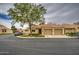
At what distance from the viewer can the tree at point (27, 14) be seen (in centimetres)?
288

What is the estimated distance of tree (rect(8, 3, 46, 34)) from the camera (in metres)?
2.88

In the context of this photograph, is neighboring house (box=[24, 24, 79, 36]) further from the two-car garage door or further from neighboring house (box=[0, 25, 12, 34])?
neighboring house (box=[0, 25, 12, 34])

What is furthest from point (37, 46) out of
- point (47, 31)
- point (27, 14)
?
point (27, 14)

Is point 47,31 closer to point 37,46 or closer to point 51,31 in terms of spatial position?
point 51,31

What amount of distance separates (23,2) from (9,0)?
19cm

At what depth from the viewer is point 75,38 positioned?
113 inches

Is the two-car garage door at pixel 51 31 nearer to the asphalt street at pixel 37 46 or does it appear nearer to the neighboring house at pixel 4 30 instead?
the asphalt street at pixel 37 46

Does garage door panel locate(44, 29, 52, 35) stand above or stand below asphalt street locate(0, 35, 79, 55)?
above

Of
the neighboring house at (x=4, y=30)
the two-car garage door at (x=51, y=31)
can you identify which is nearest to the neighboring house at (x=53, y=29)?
the two-car garage door at (x=51, y=31)

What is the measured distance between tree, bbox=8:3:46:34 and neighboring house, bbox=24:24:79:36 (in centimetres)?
8

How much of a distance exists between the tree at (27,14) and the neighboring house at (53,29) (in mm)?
78

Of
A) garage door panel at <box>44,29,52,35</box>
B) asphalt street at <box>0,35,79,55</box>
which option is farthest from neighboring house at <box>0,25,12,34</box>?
garage door panel at <box>44,29,52,35</box>
